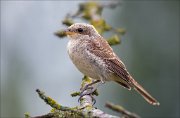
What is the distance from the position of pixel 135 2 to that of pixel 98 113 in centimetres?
775

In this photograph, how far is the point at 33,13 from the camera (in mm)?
12727

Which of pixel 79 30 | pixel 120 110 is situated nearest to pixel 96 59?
pixel 79 30

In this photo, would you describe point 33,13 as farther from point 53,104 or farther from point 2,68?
Result: point 53,104

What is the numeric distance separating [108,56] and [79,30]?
0.40 metres

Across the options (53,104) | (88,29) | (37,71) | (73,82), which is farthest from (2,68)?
(53,104)

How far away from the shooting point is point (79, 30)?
6.62 metres

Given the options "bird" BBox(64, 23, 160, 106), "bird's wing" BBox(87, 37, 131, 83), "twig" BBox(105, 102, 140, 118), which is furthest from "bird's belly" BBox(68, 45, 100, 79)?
"twig" BBox(105, 102, 140, 118)

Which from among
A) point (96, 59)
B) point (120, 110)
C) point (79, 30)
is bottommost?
point (120, 110)

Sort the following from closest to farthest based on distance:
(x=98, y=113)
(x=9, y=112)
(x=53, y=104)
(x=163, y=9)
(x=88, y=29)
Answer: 1. (x=98, y=113)
2. (x=53, y=104)
3. (x=88, y=29)
4. (x=9, y=112)
5. (x=163, y=9)

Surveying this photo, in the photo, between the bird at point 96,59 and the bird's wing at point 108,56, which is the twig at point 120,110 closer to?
the bird at point 96,59

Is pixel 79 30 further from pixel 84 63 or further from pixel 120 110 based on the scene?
pixel 120 110

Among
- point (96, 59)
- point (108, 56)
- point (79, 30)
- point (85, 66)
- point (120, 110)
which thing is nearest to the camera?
point (120, 110)

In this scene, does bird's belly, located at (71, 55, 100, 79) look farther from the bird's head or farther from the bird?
the bird's head

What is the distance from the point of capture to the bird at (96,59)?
6271 millimetres
